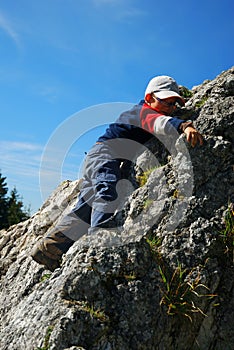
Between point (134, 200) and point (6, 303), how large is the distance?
8.84 feet

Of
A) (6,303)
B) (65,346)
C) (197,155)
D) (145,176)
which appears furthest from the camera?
(6,303)

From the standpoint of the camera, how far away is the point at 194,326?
4559 millimetres

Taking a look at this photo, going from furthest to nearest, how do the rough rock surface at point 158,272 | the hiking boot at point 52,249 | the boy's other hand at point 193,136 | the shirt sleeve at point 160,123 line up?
the hiking boot at point 52,249 < the shirt sleeve at point 160,123 < the boy's other hand at point 193,136 < the rough rock surface at point 158,272

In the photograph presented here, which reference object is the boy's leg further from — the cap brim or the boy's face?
the cap brim

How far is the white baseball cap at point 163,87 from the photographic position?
6168 mm

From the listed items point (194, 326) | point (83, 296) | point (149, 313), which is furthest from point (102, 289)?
point (194, 326)

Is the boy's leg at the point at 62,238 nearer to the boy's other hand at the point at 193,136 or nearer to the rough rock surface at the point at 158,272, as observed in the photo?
the rough rock surface at the point at 158,272

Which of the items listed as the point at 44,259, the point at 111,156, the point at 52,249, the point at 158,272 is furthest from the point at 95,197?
the point at 158,272

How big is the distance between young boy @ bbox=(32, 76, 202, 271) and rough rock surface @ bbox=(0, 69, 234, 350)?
25cm

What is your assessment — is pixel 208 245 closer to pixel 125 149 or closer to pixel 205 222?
pixel 205 222

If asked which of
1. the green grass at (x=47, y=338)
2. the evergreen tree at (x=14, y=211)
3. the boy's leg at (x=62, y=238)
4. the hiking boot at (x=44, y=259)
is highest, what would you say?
the evergreen tree at (x=14, y=211)

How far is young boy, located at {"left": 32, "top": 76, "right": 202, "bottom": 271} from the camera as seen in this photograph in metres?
5.61

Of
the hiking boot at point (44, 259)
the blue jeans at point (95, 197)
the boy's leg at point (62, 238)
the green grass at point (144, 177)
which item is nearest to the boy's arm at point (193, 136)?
the green grass at point (144, 177)

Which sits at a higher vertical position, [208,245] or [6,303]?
[208,245]
